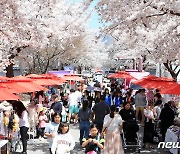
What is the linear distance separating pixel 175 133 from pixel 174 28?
3868 millimetres

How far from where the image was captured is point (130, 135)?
11.4 meters

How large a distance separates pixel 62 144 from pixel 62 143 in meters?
0.02

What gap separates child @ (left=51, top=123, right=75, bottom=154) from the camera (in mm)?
7812

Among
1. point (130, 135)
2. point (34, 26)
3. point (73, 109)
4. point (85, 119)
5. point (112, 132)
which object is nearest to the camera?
point (112, 132)

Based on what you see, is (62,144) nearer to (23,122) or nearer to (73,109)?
(23,122)

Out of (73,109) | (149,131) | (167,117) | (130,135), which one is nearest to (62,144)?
(130,135)

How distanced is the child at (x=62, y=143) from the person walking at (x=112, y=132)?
7.85 feet

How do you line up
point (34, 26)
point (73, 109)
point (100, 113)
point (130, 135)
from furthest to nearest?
point (73, 109) → point (34, 26) → point (100, 113) → point (130, 135)

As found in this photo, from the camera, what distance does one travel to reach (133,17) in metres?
10.9

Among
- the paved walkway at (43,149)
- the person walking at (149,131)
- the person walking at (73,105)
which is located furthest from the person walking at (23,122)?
the person walking at (73,105)

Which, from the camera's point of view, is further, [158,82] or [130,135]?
[158,82]

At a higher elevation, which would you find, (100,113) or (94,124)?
(100,113)

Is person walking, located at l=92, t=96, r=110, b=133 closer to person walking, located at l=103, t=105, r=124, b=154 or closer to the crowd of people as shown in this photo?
the crowd of people

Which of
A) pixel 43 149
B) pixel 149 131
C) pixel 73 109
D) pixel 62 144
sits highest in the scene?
pixel 62 144
